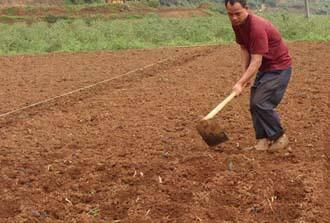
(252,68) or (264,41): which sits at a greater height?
(264,41)

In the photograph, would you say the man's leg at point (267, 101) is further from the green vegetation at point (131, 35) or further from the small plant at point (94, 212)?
the green vegetation at point (131, 35)

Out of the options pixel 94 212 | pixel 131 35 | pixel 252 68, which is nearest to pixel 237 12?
pixel 252 68

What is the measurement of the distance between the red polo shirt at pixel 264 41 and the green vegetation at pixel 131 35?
46.0 feet

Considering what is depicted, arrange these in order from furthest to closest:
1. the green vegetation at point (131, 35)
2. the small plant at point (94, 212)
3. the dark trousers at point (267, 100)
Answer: the green vegetation at point (131, 35) → the dark trousers at point (267, 100) → the small plant at point (94, 212)

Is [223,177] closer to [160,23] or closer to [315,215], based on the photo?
[315,215]

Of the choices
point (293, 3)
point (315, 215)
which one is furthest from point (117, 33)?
point (293, 3)

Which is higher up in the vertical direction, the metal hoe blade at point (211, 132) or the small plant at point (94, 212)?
the small plant at point (94, 212)

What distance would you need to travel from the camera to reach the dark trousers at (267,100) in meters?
5.87

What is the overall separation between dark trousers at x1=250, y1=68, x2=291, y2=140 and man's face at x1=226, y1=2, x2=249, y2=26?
713mm

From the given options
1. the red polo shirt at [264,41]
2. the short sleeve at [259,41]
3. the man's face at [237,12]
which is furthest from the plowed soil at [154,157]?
the man's face at [237,12]

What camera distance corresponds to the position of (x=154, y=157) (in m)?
5.82

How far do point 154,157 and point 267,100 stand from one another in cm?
123

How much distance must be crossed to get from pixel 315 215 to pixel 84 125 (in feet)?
13.1

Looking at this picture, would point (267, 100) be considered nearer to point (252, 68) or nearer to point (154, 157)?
point (252, 68)
